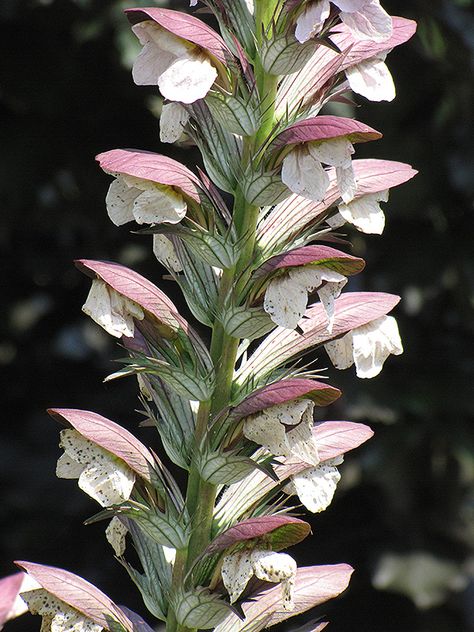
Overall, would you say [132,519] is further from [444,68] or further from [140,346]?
[444,68]

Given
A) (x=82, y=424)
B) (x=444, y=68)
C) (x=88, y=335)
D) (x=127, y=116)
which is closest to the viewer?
(x=82, y=424)

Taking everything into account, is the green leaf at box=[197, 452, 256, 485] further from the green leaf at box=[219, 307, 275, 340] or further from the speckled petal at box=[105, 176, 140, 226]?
the speckled petal at box=[105, 176, 140, 226]

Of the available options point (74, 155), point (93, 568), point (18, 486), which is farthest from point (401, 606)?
point (74, 155)

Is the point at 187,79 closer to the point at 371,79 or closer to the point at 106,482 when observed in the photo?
the point at 371,79

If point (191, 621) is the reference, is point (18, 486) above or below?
below

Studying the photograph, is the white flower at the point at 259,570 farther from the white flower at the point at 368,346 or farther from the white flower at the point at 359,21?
the white flower at the point at 359,21

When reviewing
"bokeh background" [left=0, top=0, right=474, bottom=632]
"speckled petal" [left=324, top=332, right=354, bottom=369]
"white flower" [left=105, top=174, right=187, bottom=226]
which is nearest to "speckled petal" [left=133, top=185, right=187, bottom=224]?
"white flower" [left=105, top=174, right=187, bottom=226]
